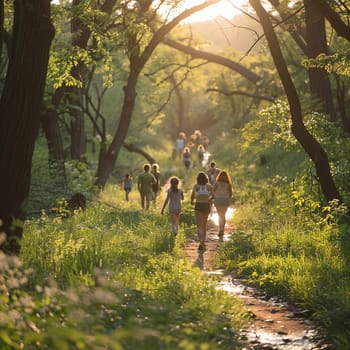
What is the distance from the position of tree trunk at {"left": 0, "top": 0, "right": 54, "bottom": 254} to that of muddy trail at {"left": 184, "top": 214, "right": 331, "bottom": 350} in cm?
325

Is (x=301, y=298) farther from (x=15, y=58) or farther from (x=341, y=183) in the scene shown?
(x=341, y=183)

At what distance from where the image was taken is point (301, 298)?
7750mm

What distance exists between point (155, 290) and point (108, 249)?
1.95 meters

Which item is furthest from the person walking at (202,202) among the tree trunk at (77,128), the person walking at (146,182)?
the tree trunk at (77,128)

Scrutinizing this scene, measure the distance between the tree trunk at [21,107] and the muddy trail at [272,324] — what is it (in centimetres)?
325

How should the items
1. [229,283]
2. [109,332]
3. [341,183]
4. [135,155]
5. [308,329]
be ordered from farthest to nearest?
[135,155] → [341,183] → [229,283] → [308,329] → [109,332]

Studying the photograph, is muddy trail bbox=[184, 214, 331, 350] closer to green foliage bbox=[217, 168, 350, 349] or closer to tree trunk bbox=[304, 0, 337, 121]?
green foliage bbox=[217, 168, 350, 349]

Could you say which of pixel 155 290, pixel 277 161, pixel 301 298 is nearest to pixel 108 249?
pixel 155 290

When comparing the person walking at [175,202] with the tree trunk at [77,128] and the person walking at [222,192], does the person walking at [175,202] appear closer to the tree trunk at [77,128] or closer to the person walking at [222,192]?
the person walking at [222,192]

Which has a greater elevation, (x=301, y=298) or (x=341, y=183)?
(x=341, y=183)

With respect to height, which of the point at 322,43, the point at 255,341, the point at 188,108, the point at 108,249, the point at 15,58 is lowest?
the point at 255,341

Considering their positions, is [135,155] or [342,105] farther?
[135,155]

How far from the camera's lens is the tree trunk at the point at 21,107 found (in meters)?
7.61

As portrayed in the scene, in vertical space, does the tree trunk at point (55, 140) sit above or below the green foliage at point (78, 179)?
above
